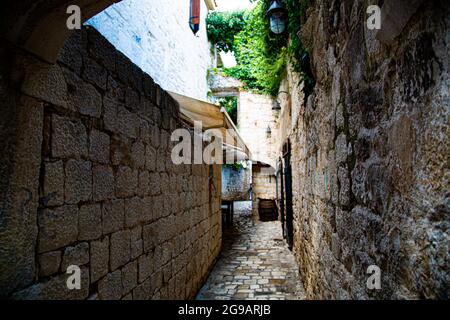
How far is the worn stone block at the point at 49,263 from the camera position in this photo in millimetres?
1331

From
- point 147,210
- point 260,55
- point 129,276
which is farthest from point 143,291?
point 260,55

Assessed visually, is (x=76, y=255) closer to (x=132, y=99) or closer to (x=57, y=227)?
(x=57, y=227)

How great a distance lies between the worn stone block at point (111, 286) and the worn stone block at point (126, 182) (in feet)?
1.75

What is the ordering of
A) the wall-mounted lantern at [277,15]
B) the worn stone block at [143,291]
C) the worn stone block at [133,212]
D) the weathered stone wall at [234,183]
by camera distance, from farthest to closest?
the weathered stone wall at [234,183] < the wall-mounted lantern at [277,15] < the worn stone block at [143,291] < the worn stone block at [133,212]

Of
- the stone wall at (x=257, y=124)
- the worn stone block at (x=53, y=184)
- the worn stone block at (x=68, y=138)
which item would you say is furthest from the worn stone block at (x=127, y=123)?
the stone wall at (x=257, y=124)

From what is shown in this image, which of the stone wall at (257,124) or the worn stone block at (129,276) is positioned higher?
the stone wall at (257,124)

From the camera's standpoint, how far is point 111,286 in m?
1.93

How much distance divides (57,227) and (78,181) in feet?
0.90

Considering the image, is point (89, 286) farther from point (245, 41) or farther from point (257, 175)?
point (245, 41)

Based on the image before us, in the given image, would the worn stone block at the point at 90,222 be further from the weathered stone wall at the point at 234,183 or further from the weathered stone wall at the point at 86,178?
the weathered stone wall at the point at 234,183

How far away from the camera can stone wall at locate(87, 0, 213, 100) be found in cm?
412

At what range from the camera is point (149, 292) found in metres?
2.54
